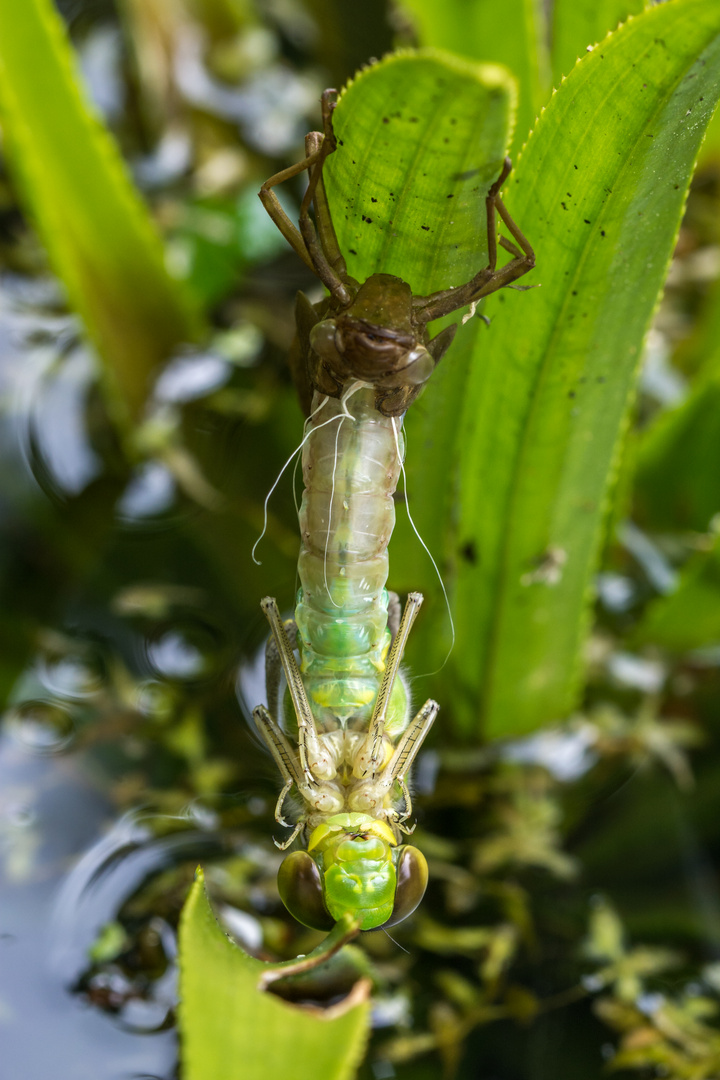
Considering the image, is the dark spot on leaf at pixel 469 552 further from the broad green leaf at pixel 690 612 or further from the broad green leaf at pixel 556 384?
the broad green leaf at pixel 690 612

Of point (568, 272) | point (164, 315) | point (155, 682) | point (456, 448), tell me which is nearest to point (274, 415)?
point (164, 315)

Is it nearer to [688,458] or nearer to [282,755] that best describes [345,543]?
[282,755]

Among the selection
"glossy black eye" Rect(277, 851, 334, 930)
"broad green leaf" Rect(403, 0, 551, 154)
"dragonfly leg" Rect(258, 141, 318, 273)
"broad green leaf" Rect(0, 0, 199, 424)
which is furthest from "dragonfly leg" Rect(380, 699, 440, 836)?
"broad green leaf" Rect(0, 0, 199, 424)

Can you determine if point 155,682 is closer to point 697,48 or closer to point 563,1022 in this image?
point 563,1022

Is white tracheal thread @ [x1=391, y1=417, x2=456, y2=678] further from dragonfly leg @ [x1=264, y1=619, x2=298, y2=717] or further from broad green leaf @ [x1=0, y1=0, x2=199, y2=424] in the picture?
broad green leaf @ [x1=0, y1=0, x2=199, y2=424]

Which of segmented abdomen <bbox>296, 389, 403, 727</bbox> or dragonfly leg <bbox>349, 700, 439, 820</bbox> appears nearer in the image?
segmented abdomen <bbox>296, 389, 403, 727</bbox>

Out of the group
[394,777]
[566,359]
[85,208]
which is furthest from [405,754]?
[85,208]

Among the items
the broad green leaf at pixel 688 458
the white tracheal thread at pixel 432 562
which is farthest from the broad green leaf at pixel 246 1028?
the broad green leaf at pixel 688 458
